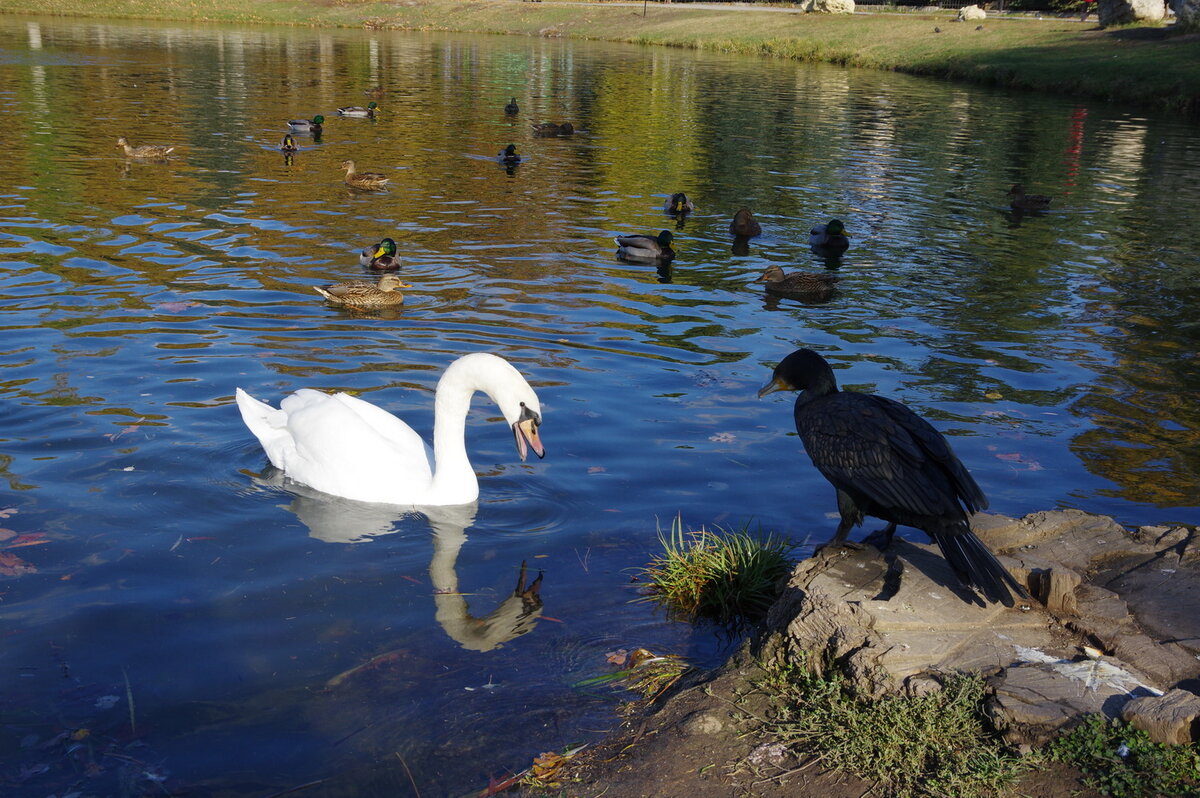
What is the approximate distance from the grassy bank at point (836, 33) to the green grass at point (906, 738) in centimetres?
3995

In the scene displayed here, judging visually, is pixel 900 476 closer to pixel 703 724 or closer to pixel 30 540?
pixel 703 724

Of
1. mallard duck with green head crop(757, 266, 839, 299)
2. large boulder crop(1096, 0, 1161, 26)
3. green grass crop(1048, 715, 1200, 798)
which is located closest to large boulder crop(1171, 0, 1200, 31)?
large boulder crop(1096, 0, 1161, 26)

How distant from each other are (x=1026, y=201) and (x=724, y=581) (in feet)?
55.0

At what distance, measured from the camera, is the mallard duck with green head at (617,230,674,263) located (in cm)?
1595

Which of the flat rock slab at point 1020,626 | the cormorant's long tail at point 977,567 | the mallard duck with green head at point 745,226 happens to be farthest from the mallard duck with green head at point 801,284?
the cormorant's long tail at point 977,567

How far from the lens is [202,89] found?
36.0 m

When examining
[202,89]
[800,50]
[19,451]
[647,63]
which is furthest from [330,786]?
[800,50]

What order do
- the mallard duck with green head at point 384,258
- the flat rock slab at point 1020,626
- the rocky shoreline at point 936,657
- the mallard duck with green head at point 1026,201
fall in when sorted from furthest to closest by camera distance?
the mallard duck with green head at point 1026,201 < the mallard duck with green head at point 384,258 < the flat rock slab at point 1020,626 < the rocky shoreline at point 936,657

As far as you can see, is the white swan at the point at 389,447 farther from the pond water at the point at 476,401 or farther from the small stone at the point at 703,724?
the small stone at the point at 703,724

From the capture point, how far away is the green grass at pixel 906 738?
441 centimetres

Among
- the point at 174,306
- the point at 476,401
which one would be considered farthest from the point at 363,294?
the point at 476,401

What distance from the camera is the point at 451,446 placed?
7.74 m

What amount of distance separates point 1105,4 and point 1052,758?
201 feet

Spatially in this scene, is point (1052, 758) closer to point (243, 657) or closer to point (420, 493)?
point (243, 657)
